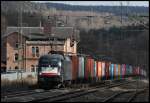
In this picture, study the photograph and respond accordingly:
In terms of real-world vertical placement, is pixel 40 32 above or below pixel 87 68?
above

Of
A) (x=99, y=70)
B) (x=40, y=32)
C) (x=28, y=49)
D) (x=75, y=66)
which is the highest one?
(x=40, y=32)

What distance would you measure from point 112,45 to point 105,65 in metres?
26.9

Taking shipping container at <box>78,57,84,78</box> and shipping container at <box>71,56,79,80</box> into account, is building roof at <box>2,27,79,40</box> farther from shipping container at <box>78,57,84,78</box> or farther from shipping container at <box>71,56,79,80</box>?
shipping container at <box>71,56,79,80</box>

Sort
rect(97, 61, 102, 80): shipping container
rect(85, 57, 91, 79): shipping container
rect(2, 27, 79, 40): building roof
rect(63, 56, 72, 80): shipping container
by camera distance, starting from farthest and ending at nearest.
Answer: rect(2, 27, 79, 40): building roof < rect(97, 61, 102, 80): shipping container < rect(85, 57, 91, 79): shipping container < rect(63, 56, 72, 80): shipping container

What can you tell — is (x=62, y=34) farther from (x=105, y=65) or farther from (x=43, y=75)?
(x=43, y=75)

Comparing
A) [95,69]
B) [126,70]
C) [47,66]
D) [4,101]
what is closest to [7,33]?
[126,70]

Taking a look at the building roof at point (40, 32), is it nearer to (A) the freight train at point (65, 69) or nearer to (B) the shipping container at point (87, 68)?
(A) the freight train at point (65, 69)

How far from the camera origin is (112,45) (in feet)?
312

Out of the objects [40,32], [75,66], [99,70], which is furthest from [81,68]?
[40,32]

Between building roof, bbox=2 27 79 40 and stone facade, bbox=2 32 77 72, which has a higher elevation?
building roof, bbox=2 27 79 40

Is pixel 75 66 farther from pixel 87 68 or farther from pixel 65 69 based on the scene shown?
pixel 87 68

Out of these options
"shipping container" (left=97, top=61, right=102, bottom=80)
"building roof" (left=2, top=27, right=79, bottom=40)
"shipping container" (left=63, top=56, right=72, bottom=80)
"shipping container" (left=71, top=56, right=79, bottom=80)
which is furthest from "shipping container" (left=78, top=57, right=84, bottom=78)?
"building roof" (left=2, top=27, right=79, bottom=40)

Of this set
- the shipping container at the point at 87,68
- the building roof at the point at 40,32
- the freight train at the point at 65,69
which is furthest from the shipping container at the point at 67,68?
the building roof at the point at 40,32

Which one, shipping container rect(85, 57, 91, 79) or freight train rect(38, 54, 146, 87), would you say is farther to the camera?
shipping container rect(85, 57, 91, 79)
